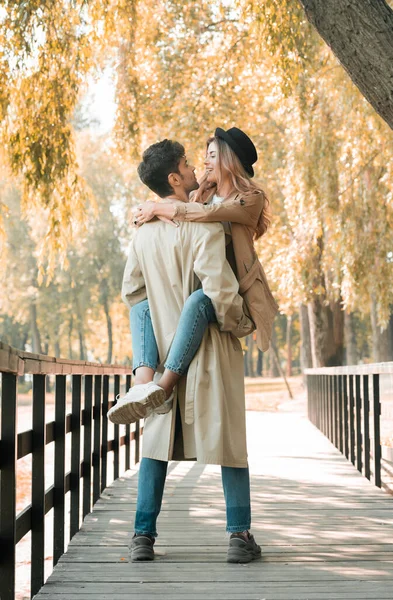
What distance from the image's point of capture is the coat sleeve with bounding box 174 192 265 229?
12.9 feet

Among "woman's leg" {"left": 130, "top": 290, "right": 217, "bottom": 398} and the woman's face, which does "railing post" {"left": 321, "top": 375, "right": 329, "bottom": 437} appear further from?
"woman's leg" {"left": 130, "top": 290, "right": 217, "bottom": 398}

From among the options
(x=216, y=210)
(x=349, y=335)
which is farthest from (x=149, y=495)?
(x=349, y=335)

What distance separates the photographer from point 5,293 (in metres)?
37.1

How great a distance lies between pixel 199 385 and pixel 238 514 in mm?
575

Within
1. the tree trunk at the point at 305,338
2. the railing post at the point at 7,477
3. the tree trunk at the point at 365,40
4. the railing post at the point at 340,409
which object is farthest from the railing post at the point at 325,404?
the tree trunk at the point at 305,338

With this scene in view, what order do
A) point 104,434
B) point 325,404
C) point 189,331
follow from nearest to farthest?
point 189,331 < point 104,434 < point 325,404

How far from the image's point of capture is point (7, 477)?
116 inches

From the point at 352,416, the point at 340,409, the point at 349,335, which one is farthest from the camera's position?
the point at 349,335

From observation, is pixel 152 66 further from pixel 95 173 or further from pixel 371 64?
pixel 95 173

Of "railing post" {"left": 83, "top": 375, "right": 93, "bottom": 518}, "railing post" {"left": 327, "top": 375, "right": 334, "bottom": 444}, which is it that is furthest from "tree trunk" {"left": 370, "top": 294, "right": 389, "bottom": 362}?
"railing post" {"left": 83, "top": 375, "right": 93, "bottom": 518}

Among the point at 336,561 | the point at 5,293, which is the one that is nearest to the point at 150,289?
the point at 336,561

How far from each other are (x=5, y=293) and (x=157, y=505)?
34.0 meters

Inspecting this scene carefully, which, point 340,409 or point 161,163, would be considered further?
point 340,409

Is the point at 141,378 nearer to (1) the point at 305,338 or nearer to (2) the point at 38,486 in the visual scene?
(2) the point at 38,486
